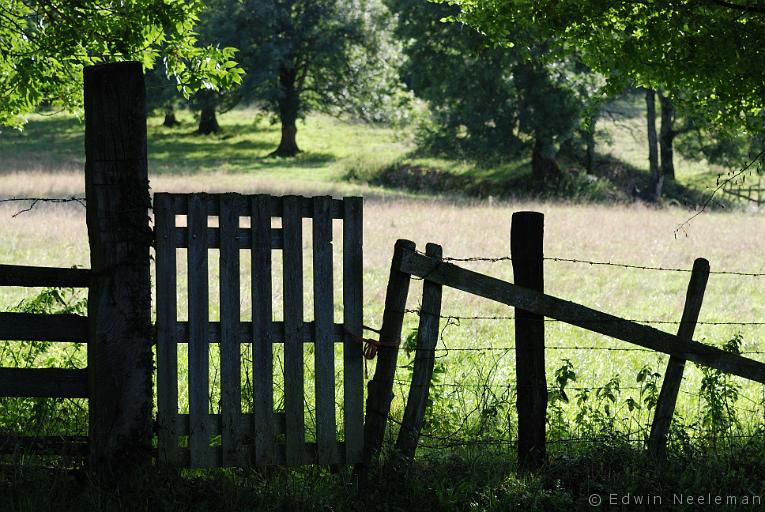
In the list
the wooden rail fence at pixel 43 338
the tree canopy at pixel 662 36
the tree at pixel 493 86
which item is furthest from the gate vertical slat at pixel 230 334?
the tree at pixel 493 86

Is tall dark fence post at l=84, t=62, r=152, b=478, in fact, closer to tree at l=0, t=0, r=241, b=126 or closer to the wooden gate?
the wooden gate

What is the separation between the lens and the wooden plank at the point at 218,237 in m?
5.14

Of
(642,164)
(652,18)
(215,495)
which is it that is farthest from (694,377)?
(642,164)

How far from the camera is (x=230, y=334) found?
5.22m

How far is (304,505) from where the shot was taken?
5.05 meters

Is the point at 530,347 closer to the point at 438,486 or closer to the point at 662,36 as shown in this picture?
the point at 438,486

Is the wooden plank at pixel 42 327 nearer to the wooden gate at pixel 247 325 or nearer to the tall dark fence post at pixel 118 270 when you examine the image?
the tall dark fence post at pixel 118 270

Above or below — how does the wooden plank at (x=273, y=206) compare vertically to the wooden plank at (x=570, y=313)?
above

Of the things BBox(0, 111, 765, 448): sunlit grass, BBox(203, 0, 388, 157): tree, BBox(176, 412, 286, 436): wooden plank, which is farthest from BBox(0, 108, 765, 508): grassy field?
BBox(203, 0, 388, 157): tree

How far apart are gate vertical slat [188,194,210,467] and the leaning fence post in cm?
305

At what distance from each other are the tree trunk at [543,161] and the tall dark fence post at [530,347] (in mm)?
35080

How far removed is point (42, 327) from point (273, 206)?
158cm

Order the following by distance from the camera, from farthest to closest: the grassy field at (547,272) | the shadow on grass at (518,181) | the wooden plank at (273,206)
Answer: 1. the shadow on grass at (518,181)
2. the grassy field at (547,272)
3. the wooden plank at (273,206)

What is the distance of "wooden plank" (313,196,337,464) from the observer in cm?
529
